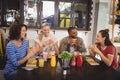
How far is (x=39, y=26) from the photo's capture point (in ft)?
19.0

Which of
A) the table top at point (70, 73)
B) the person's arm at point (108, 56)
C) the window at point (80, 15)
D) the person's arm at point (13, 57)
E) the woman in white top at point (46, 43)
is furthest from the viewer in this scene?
the window at point (80, 15)

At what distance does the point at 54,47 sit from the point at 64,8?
2558mm

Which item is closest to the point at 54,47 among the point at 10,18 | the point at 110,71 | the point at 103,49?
the point at 103,49

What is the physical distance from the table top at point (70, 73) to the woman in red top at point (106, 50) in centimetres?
15

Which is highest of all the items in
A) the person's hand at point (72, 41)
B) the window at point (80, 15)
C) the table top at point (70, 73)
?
the window at point (80, 15)

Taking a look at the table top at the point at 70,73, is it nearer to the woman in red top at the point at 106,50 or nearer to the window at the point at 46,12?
the woman in red top at the point at 106,50

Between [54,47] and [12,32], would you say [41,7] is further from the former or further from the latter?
[12,32]

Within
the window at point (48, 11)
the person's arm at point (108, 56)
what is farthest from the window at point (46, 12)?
the person's arm at point (108, 56)

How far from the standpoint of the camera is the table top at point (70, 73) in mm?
2162

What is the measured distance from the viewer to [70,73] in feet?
7.68

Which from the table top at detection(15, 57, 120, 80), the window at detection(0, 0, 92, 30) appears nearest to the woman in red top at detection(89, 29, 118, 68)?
the table top at detection(15, 57, 120, 80)

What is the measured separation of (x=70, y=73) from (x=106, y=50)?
2.63ft

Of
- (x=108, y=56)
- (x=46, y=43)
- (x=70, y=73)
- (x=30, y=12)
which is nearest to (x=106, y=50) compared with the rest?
(x=108, y=56)

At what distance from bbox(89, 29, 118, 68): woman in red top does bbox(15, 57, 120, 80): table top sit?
0.51 feet
